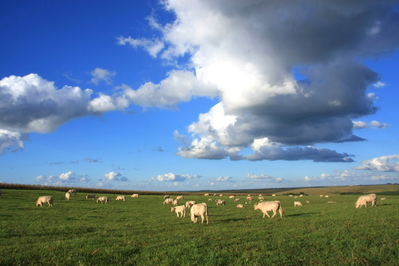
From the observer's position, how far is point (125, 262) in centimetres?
938

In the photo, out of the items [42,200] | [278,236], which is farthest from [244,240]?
[42,200]

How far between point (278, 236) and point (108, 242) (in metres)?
9.28

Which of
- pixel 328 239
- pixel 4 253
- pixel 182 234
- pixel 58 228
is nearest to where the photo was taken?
pixel 4 253

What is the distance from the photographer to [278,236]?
1345cm

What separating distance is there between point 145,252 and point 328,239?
9.39 metres

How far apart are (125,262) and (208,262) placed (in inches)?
128

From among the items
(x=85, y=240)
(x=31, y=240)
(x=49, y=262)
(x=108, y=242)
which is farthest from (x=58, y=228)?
(x=49, y=262)

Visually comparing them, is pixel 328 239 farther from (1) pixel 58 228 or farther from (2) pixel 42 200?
(2) pixel 42 200

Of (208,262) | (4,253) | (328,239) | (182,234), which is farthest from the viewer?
(182,234)

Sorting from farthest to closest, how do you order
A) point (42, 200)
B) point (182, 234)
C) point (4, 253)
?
point (42, 200)
point (182, 234)
point (4, 253)

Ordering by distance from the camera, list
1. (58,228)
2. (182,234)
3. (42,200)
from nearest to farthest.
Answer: (182,234), (58,228), (42,200)

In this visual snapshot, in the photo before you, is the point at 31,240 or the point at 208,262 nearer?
the point at 208,262

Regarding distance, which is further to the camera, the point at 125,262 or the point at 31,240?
the point at 31,240

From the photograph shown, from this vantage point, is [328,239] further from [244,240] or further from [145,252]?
[145,252]
